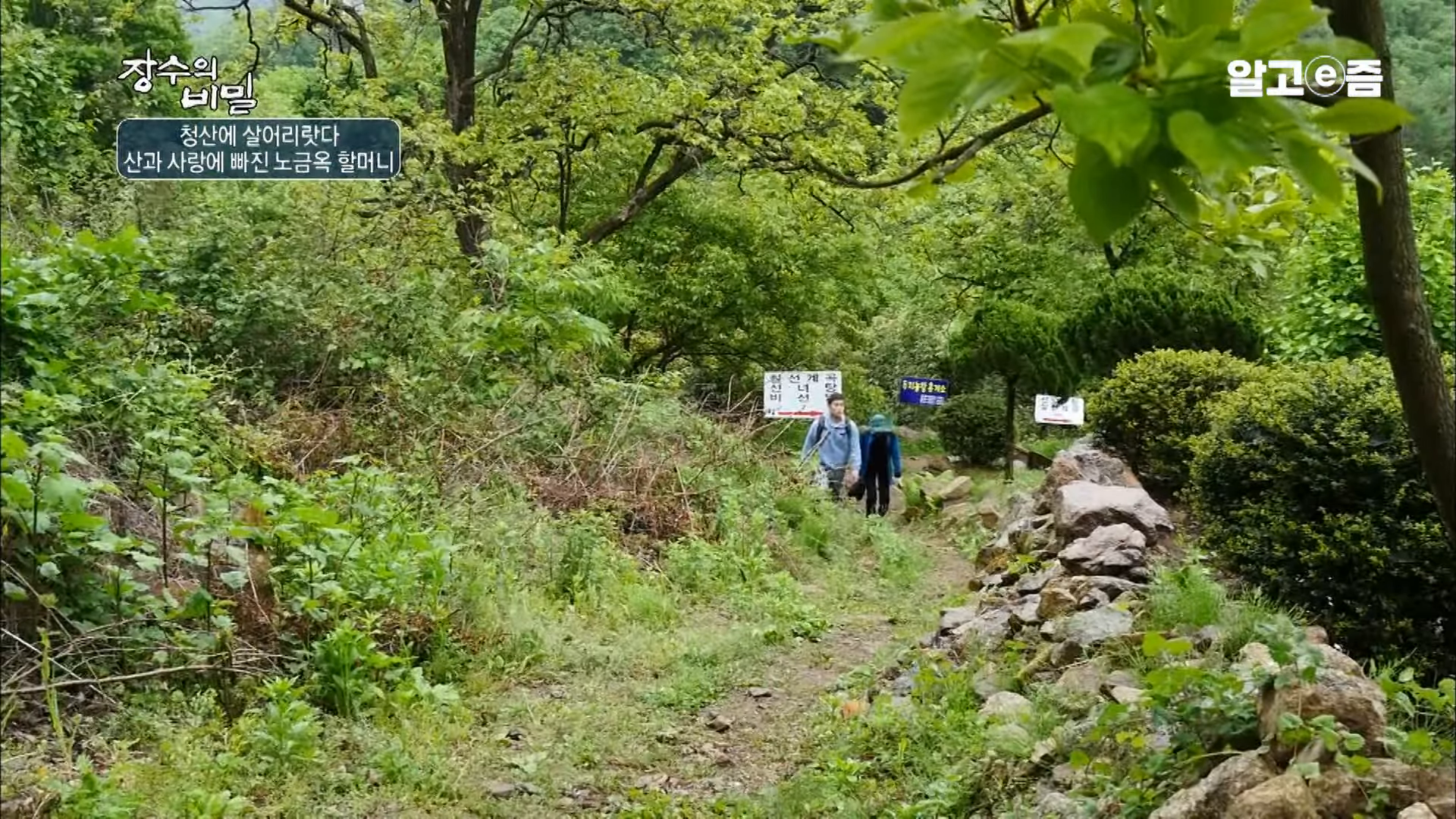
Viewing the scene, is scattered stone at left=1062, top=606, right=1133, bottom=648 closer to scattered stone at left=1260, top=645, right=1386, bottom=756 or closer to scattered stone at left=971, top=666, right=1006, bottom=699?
scattered stone at left=971, top=666, right=1006, bottom=699

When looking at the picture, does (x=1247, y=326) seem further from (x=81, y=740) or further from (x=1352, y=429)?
(x=81, y=740)

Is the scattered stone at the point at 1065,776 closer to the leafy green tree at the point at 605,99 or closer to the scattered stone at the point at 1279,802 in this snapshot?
the scattered stone at the point at 1279,802

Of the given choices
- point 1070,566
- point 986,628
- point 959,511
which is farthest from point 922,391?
point 986,628

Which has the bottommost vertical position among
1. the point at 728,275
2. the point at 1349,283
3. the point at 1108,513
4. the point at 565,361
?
the point at 1108,513

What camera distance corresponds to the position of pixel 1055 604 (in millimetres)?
5738

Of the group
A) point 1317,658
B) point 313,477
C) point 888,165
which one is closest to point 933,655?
point 1317,658

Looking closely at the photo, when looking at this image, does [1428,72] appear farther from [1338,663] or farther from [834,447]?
[834,447]

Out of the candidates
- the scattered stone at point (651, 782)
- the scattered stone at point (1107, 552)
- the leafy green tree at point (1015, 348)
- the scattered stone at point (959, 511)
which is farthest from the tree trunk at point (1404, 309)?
the leafy green tree at point (1015, 348)

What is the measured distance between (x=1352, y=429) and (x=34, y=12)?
500 inches

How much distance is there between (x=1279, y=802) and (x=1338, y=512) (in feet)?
8.83

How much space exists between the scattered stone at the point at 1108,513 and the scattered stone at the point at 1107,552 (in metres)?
0.28

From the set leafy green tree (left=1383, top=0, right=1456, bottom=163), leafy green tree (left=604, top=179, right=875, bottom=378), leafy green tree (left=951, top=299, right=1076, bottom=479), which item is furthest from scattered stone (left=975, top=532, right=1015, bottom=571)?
leafy green tree (left=604, top=179, right=875, bottom=378)

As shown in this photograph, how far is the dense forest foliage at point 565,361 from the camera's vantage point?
2363mm

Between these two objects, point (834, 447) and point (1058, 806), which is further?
point (834, 447)
